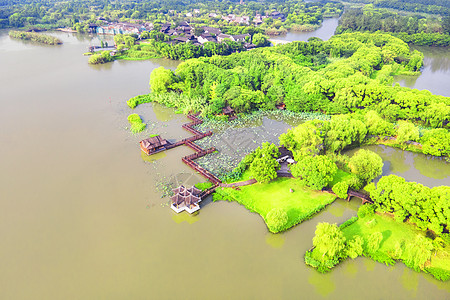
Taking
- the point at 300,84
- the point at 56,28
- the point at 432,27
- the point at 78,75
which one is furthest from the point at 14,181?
the point at 432,27

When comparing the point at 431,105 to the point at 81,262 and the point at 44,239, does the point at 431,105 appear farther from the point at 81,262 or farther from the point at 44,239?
the point at 44,239

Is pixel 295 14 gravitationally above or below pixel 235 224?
above

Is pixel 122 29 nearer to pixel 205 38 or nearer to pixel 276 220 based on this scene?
pixel 205 38

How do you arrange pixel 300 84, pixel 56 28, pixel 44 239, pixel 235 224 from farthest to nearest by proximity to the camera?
pixel 56 28, pixel 300 84, pixel 235 224, pixel 44 239

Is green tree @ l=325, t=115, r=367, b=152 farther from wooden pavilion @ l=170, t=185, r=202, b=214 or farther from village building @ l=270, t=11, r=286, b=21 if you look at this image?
village building @ l=270, t=11, r=286, b=21

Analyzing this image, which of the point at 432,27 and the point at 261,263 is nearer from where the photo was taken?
the point at 261,263

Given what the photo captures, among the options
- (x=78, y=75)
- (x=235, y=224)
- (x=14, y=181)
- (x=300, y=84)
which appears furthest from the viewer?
(x=78, y=75)
